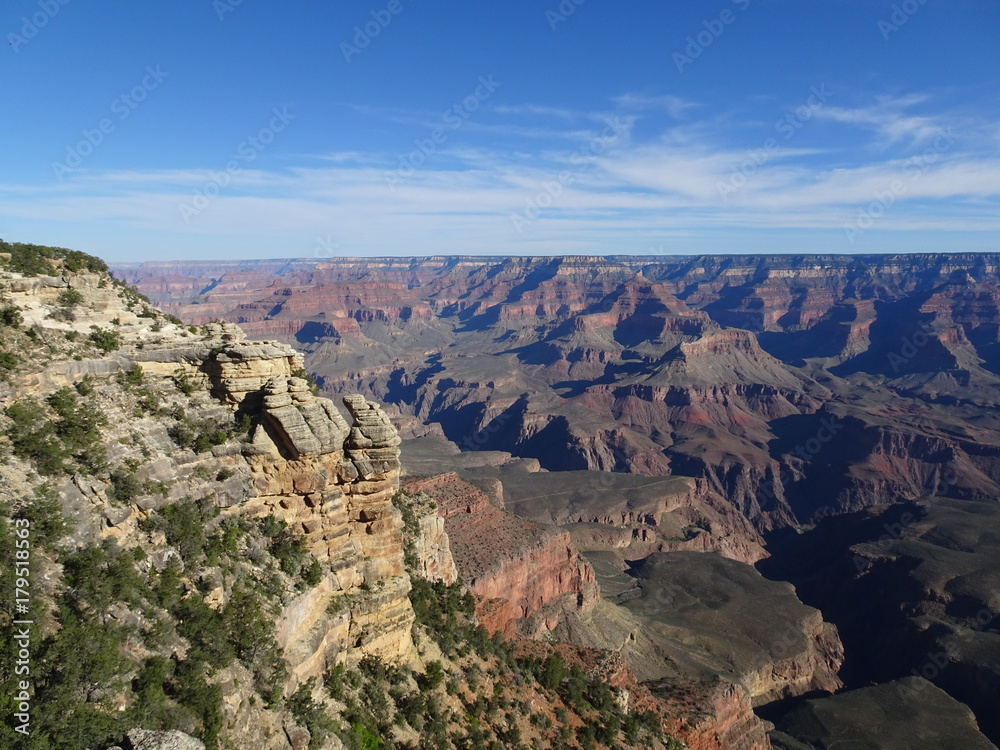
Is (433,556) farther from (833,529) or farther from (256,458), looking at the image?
(833,529)

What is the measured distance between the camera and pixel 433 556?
95.4 ft

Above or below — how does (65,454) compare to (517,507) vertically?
above

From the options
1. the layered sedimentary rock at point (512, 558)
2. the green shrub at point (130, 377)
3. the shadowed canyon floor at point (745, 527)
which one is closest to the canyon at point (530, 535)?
the green shrub at point (130, 377)

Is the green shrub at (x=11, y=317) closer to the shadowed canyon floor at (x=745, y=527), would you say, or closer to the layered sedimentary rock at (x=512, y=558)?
the shadowed canyon floor at (x=745, y=527)

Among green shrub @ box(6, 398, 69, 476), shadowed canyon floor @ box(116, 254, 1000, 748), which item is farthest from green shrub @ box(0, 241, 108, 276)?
shadowed canyon floor @ box(116, 254, 1000, 748)

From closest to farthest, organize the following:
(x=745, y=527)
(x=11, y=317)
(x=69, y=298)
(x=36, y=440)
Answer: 1. (x=36, y=440)
2. (x=11, y=317)
3. (x=69, y=298)
4. (x=745, y=527)

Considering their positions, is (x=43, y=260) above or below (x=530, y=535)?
above

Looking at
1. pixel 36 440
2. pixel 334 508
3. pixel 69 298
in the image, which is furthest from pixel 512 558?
pixel 36 440

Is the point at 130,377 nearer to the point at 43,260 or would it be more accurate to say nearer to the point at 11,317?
the point at 11,317

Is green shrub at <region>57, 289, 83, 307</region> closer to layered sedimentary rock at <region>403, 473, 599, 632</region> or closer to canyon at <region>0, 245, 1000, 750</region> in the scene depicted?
canyon at <region>0, 245, 1000, 750</region>

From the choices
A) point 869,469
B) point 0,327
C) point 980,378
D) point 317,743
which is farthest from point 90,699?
point 980,378

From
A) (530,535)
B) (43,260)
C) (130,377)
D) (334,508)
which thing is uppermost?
(43,260)

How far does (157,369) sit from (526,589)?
4011cm

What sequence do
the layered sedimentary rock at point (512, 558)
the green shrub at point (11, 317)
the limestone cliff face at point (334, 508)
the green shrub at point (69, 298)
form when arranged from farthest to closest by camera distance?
the layered sedimentary rock at point (512, 558)
the green shrub at point (69, 298)
the limestone cliff face at point (334, 508)
the green shrub at point (11, 317)
